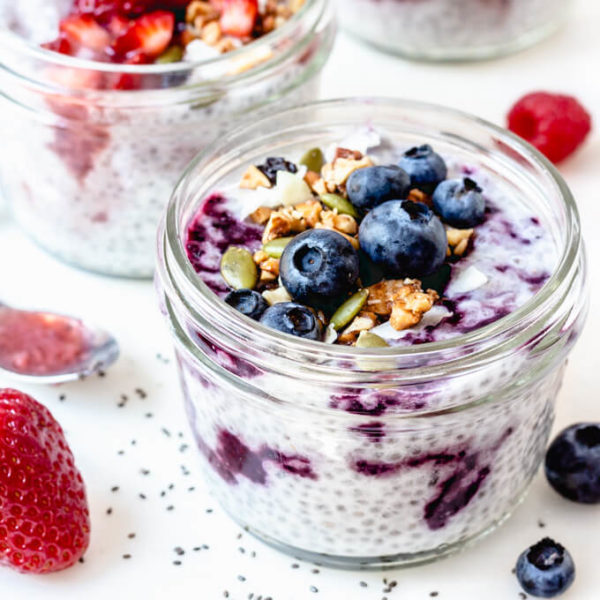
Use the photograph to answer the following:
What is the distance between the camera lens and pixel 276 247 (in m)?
1.72

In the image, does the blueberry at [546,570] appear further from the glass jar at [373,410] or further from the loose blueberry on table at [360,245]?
the loose blueberry on table at [360,245]

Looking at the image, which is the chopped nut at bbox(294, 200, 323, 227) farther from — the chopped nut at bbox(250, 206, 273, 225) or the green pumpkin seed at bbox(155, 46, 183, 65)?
the green pumpkin seed at bbox(155, 46, 183, 65)

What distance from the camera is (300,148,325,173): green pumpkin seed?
1.94 meters

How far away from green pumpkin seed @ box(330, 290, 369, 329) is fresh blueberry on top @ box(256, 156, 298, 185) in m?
0.34

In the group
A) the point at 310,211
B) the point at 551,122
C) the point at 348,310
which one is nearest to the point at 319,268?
the point at 348,310

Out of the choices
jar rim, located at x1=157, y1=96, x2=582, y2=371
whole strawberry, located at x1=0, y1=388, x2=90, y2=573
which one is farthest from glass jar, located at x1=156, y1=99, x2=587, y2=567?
whole strawberry, located at x1=0, y1=388, x2=90, y2=573

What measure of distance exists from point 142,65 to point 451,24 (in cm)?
97

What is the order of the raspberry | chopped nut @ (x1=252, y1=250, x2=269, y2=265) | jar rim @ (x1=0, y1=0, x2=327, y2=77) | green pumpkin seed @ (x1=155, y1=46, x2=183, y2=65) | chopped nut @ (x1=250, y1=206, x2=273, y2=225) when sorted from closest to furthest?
chopped nut @ (x1=252, y1=250, x2=269, y2=265) < chopped nut @ (x1=250, y1=206, x2=273, y2=225) < jar rim @ (x1=0, y1=0, x2=327, y2=77) < green pumpkin seed @ (x1=155, y1=46, x2=183, y2=65) < the raspberry

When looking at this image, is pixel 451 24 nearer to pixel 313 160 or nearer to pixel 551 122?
pixel 551 122

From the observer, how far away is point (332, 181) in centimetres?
186

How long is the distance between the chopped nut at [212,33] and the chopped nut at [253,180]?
450mm

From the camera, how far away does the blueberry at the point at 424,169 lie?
1.84 meters

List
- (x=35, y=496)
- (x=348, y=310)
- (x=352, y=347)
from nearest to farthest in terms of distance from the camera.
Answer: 1. (x=352, y=347)
2. (x=348, y=310)
3. (x=35, y=496)

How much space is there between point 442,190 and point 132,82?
26.3 inches
